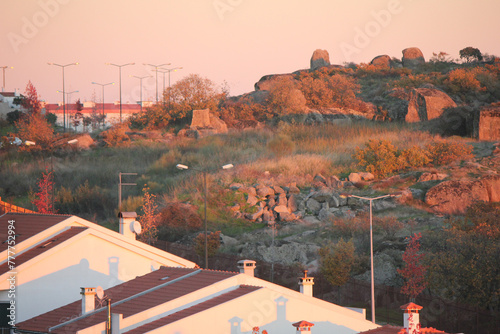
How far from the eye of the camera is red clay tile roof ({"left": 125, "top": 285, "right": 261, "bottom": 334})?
2125 cm

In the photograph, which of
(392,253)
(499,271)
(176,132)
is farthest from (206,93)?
(499,271)

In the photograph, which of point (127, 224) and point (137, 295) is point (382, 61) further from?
point (137, 295)

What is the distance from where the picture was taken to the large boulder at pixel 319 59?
356ft

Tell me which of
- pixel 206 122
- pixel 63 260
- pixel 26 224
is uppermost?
pixel 206 122

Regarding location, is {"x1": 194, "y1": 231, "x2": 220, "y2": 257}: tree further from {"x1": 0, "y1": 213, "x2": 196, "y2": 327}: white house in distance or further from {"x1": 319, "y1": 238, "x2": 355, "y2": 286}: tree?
{"x1": 0, "y1": 213, "x2": 196, "y2": 327}: white house in distance

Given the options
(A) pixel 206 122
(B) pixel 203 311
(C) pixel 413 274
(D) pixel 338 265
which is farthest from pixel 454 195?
(A) pixel 206 122

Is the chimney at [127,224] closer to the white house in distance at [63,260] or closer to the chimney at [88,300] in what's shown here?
the white house in distance at [63,260]

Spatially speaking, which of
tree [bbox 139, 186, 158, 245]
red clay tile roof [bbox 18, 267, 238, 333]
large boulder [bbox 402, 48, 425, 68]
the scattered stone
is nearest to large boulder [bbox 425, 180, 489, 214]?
the scattered stone

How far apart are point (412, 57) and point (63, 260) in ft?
292

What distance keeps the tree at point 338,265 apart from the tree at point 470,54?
248 feet

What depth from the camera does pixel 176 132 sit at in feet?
251

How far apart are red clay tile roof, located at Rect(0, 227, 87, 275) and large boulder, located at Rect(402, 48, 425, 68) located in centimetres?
8524

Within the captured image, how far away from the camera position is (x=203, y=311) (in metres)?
21.6

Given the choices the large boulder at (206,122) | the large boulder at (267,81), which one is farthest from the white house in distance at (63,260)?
the large boulder at (267,81)
